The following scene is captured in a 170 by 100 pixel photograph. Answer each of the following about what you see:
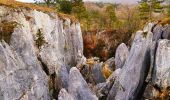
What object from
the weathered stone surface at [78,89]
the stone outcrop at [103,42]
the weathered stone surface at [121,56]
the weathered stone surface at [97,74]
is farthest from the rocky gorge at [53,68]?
the stone outcrop at [103,42]

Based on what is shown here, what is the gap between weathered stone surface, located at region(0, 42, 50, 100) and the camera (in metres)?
33.9

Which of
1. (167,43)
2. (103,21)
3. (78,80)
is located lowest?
(103,21)

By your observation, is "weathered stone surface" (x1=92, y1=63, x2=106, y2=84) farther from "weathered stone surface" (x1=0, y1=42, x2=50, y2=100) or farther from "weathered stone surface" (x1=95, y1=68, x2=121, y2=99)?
"weathered stone surface" (x1=0, y1=42, x2=50, y2=100)

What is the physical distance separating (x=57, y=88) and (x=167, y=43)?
48.3ft

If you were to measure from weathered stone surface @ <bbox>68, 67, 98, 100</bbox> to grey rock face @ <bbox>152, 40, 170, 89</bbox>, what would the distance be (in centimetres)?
725

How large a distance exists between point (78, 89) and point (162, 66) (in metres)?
9.61

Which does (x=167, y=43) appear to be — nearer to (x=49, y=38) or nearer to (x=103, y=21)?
(x=49, y=38)

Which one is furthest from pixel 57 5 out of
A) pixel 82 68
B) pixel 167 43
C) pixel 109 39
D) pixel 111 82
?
pixel 167 43

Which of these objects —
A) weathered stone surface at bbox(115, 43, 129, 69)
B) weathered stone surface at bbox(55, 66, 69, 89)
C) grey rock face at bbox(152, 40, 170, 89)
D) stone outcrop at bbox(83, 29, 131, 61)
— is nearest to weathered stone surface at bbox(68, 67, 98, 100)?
weathered stone surface at bbox(55, 66, 69, 89)

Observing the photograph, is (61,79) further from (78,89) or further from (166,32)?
(166,32)

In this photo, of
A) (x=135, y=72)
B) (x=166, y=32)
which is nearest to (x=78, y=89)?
(x=135, y=72)

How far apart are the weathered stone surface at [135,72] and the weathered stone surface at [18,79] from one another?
8693 mm

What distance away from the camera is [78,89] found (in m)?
39.6

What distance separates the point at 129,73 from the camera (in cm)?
4125
